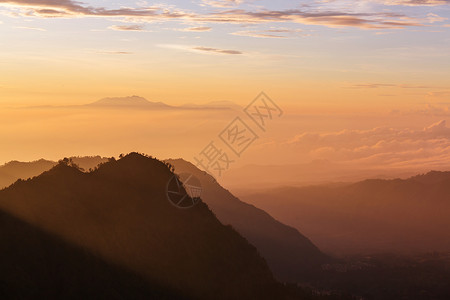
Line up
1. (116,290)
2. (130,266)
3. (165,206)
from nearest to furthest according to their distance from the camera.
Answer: (116,290), (130,266), (165,206)

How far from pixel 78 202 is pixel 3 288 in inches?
1435

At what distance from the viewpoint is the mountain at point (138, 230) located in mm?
129875

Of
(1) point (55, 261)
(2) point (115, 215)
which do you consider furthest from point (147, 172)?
(1) point (55, 261)

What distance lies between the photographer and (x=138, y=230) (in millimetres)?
144125

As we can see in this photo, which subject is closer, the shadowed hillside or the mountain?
the shadowed hillside

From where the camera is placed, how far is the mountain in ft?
426

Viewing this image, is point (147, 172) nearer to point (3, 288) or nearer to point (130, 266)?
point (130, 266)

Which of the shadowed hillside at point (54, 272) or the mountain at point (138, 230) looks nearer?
the shadowed hillside at point (54, 272)

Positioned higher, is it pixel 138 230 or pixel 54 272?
pixel 54 272

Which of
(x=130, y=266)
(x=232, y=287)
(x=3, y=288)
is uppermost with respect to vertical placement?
(x=3, y=288)

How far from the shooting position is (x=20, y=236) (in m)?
120

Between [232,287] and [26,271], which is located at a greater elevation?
[26,271]

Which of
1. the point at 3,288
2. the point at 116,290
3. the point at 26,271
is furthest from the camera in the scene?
the point at 116,290

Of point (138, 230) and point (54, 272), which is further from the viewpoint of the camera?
point (138, 230)
